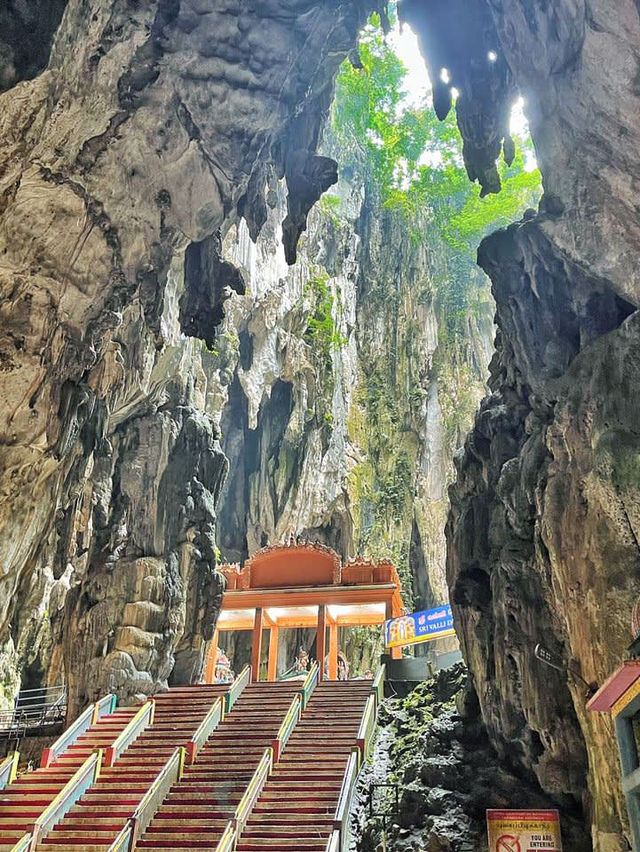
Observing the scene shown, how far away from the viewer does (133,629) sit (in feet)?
50.7

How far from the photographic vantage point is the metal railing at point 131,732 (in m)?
11.8

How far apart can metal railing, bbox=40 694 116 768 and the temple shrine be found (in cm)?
532

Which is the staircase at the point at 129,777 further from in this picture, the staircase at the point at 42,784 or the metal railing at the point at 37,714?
the metal railing at the point at 37,714

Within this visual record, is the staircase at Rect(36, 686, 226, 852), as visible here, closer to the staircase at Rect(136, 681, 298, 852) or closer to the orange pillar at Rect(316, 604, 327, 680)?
the staircase at Rect(136, 681, 298, 852)

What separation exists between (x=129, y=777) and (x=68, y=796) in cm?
101

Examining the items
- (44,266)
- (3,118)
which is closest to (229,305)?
(44,266)

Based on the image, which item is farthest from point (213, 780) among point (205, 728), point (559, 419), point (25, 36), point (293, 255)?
point (25, 36)

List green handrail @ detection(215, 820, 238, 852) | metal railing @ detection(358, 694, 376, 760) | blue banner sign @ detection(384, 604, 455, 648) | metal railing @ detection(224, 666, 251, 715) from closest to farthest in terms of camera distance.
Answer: green handrail @ detection(215, 820, 238, 852), metal railing @ detection(358, 694, 376, 760), metal railing @ detection(224, 666, 251, 715), blue banner sign @ detection(384, 604, 455, 648)

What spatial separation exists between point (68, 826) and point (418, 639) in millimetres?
9143

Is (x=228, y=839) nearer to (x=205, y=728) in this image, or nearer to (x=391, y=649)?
(x=205, y=728)

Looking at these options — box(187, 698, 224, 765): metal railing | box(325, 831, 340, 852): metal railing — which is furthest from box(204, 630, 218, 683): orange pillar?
box(325, 831, 340, 852): metal railing

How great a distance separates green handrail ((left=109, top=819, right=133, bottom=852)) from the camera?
9157mm

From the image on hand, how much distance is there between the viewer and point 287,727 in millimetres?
12852

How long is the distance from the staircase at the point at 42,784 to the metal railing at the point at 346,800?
161 inches
